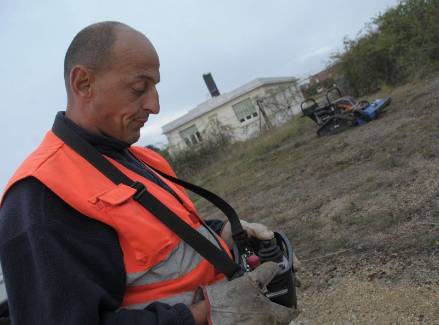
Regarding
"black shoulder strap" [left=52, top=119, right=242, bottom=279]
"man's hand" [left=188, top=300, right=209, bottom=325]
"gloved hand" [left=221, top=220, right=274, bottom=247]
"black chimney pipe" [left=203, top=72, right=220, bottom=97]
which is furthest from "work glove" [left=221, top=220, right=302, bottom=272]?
"black chimney pipe" [left=203, top=72, right=220, bottom=97]

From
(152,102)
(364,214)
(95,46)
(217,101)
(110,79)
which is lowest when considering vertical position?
(364,214)

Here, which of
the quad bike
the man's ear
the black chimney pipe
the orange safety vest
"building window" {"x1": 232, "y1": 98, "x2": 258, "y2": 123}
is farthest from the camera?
the black chimney pipe

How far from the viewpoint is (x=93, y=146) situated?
1.38 meters

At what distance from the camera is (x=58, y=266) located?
1054 mm

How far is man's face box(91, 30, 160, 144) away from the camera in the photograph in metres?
1.38

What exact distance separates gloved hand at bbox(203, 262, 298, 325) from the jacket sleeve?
10cm

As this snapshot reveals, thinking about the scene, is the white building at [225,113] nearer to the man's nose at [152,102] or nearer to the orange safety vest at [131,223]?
the man's nose at [152,102]

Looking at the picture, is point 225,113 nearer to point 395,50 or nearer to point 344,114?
point 395,50

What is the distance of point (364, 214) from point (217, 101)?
24893mm

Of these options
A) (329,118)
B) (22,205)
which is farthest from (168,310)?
(329,118)

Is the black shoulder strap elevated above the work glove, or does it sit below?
above

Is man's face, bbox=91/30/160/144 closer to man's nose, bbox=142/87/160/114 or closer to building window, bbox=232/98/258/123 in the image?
man's nose, bbox=142/87/160/114

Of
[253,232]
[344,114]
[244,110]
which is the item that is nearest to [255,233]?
[253,232]

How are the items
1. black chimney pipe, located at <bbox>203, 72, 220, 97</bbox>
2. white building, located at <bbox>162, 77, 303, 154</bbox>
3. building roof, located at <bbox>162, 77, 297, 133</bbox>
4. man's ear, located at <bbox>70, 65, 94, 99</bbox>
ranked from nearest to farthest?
man's ear, located at <bbox>70, 65, 94, 99</bbox>
white building, located at <bbox>162, 77, 303, 154</bbox>
building roof, located at <bbox>162, 77, 297, 133</bbox>
black chimney pipe, located at <bbox>203, 72, 220, 97</bbox>
